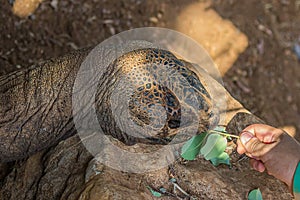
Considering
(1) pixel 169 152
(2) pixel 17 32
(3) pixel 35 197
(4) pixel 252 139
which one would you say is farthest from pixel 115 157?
(2) pixel 17 32

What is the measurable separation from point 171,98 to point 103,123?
0.46 metres

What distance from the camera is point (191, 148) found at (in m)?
2.56

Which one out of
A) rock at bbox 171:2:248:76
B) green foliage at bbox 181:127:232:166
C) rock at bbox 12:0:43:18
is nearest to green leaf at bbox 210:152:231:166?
green foliage at bbox 181:127:232:166

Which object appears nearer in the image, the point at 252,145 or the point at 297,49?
the point at 252,145

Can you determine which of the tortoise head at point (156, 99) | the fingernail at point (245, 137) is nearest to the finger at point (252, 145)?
the fingernail at point (245, 137)

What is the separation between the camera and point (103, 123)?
9.39 ft

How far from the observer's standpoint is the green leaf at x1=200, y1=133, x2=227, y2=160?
2580mm

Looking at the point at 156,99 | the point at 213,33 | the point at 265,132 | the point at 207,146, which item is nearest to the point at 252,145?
the point at 265,132

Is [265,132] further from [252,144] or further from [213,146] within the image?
[213,146]

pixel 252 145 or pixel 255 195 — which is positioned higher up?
pixel 252 145

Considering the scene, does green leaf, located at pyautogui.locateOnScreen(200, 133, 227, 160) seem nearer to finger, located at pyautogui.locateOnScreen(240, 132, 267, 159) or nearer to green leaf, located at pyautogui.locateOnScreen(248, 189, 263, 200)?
finger, located at pyautogui.locateOnScreen(240, 132, 267, 159)

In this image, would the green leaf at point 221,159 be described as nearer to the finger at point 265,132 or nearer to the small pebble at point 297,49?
the finger at point 265,132

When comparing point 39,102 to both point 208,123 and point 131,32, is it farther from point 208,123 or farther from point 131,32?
point 131,32

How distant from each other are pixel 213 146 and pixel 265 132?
0.27 meters
